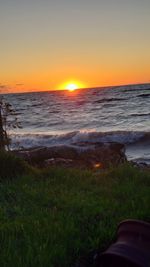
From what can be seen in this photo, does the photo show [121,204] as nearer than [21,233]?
No

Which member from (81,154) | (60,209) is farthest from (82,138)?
(60,209)

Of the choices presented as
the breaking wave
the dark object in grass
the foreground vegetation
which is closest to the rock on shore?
the foreground vegetation

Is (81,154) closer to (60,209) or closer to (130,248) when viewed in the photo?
(60,209)

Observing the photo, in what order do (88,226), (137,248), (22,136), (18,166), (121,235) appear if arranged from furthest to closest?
(22,136)
(18,166)
(88,226)
(121,235)
(137,248)

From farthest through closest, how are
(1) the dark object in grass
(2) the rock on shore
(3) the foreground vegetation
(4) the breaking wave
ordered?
(4) the breaking wave, (2) the rock on shore, (3) the foreground vegetation, (1) the dark object in grass

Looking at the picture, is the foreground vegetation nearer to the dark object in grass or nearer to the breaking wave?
the dark object in grass

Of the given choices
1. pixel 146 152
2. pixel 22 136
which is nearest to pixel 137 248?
pixel 146 152

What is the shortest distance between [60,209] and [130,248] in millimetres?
1958

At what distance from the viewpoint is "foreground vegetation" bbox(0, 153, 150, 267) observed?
4.33m

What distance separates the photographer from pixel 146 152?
18906 millimetres

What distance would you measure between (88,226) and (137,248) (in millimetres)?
1198

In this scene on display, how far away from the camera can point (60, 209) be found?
223 inches

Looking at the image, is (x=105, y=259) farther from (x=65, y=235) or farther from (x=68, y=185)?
(x=68, y=185)

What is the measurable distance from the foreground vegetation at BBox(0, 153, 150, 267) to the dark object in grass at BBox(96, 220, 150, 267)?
1.69 ft
